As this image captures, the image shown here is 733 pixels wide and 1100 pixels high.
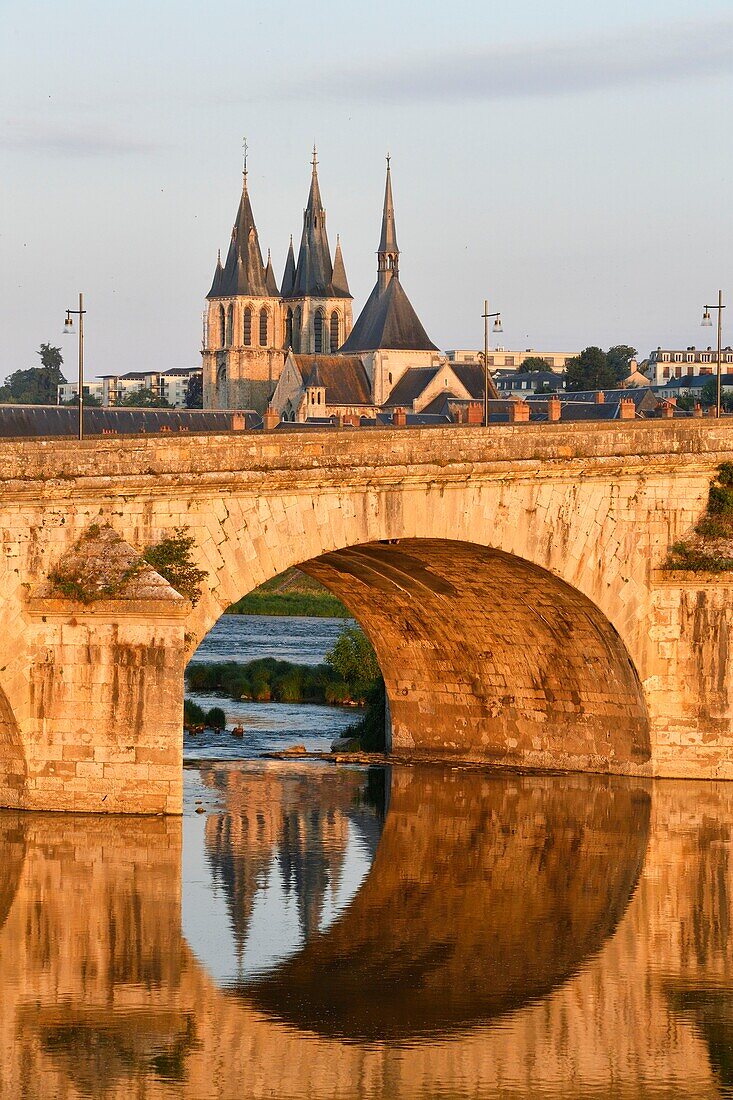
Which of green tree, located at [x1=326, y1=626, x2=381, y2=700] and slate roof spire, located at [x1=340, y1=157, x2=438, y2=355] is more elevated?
slate roof spire, located at [x1=340, y1=157, x2=438, y2=355]

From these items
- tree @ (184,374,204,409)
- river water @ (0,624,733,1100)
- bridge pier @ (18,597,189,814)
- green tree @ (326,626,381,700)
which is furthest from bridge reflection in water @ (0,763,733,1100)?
tree @ (184,374,204,409)

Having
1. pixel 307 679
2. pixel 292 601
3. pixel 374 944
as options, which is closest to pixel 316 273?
pixel 292 601

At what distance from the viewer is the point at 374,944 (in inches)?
939

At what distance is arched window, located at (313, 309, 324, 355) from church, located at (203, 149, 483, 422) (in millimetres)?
80

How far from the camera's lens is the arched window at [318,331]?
539ft

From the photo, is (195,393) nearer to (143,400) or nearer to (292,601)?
(143,400)

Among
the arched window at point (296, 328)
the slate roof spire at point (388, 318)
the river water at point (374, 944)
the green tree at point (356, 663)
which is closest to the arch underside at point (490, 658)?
the river water at point (374, 944)

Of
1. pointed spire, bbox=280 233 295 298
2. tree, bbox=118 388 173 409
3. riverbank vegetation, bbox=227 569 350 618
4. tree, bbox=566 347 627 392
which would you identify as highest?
pointed spire, bbox=280 233 295 298

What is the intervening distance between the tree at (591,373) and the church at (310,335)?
10117 millimetres

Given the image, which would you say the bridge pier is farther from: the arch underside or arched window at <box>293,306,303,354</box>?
arched window at <box>293,306,303,354</box>

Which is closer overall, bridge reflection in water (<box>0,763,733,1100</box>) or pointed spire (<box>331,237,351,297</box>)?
bridge reflection in water (<box>0,763,733,1100</box>)

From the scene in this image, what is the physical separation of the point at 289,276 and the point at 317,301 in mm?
4322

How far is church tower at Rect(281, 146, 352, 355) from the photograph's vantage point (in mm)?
163875

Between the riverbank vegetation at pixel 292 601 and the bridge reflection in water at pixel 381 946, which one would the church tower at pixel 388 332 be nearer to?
the riverbank vegetation at pixel 292 601
